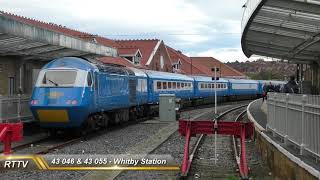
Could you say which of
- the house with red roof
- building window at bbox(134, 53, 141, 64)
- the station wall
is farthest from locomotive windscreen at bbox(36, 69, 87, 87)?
building window at bbox(134, 53, 141, 64)

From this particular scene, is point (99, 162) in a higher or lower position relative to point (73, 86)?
lower

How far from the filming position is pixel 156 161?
1240cm

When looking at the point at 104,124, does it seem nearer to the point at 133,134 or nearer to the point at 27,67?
the point at 133,134

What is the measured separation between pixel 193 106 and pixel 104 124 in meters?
26.1

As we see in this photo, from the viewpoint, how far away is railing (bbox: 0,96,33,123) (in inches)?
752

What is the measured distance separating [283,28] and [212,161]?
6.26 meters

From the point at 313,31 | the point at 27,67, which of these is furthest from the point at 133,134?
the point at 313,31

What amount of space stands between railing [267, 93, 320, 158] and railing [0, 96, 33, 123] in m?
9.93

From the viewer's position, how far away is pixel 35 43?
2042 centimetres

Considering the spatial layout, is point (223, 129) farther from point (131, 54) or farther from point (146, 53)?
point (146, 53)

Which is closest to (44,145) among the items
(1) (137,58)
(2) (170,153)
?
(2) (170,153)

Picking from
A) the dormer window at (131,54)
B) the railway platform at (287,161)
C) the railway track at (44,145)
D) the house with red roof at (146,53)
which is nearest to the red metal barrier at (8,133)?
the railway platform at (287,161)

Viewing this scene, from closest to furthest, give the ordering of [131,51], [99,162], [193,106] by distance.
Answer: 1. [99,162]
2. [193,106]
3. [131,51]

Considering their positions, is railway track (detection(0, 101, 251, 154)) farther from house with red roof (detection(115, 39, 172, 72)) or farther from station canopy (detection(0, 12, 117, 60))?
house with red roof (detection(115, 39, 172, 72))
